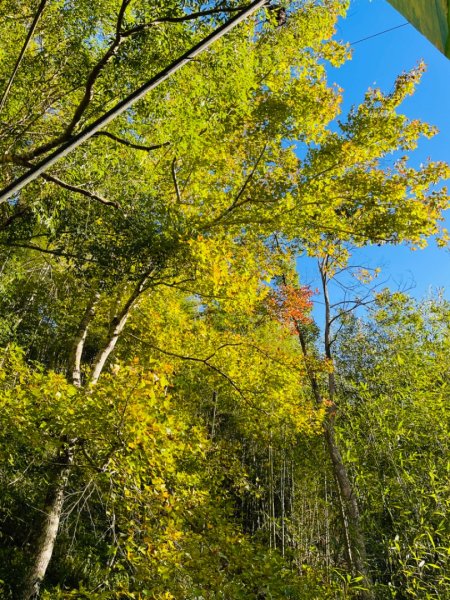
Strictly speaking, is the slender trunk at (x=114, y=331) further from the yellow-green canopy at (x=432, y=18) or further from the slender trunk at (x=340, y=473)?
the yellow-green canopy at (x=432, y=18)

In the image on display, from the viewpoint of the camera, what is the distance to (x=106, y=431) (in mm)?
3576


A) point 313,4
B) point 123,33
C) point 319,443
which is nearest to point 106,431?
point 123,33

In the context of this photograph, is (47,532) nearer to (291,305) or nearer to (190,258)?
(190,258)

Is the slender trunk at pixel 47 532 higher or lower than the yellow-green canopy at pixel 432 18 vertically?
lower

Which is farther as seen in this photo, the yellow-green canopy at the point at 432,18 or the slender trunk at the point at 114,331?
the slender trunk at the point at 114,331

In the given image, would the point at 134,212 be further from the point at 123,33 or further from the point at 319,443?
the point at 319,443

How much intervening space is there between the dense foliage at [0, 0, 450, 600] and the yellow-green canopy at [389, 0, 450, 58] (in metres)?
2.01

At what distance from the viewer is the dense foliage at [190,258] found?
10.3ft

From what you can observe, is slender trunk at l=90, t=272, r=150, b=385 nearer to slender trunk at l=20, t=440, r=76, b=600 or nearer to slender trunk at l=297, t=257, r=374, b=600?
slender trunk at l=20, t=440, r=76, b=600

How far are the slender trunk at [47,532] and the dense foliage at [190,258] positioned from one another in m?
0.03

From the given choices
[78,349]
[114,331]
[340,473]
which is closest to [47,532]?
[78,349]

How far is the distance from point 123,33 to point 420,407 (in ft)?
13.2

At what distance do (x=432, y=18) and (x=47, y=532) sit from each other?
20.2 feet

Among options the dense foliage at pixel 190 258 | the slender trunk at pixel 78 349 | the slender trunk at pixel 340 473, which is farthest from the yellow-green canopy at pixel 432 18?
the slender trunk at pixel 340 473
